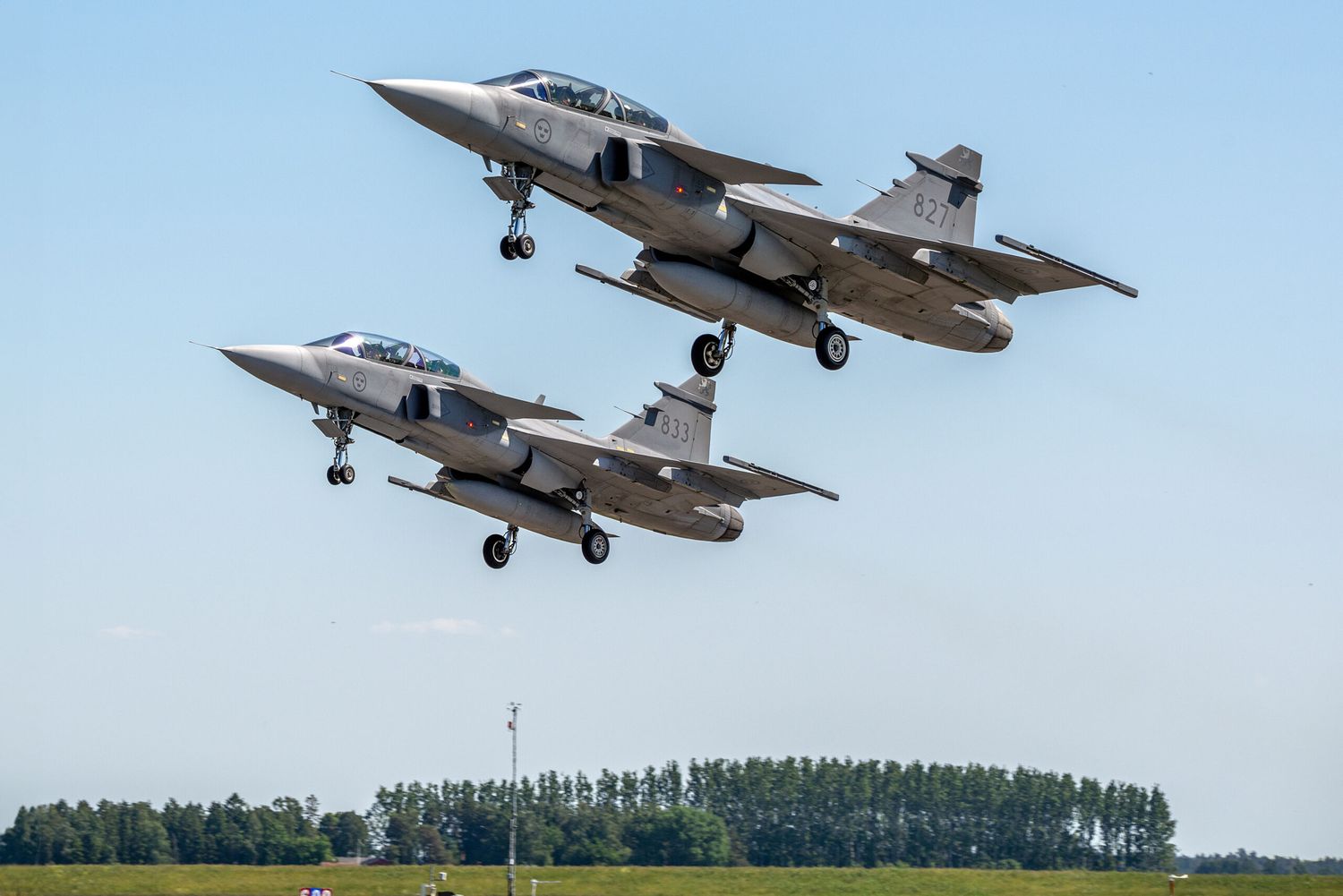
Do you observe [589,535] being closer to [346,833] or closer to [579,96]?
[579,96]

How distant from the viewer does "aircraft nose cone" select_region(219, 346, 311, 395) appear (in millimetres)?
31748

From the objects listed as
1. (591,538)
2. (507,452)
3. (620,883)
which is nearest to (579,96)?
(507,452)

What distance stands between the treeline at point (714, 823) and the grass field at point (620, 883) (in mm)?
19873

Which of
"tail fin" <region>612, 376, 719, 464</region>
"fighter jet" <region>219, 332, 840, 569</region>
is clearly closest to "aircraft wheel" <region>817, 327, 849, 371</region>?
"fighter jet" <region>219, 332, 840, 569</region>

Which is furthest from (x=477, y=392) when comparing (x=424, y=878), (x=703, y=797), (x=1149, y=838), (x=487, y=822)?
(x=1149, y=838)

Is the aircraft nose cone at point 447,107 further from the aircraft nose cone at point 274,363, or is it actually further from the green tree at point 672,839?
the green tree at point 672,839

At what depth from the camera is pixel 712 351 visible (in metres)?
31.5

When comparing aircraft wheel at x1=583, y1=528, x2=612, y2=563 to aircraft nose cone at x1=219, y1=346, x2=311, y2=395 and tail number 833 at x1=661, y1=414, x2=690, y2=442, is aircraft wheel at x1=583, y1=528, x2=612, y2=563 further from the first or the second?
aircraft nose cone at x1=219, y1=346, x2=311, y2=395

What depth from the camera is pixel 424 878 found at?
148 ft

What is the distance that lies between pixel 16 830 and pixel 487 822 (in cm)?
2372

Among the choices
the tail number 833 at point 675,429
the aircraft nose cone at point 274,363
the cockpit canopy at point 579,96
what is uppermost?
the cockpit canopy at point 579,96

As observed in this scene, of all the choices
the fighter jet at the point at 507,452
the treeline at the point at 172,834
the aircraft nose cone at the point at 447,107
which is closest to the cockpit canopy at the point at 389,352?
the fighter jet at the point at 507,452

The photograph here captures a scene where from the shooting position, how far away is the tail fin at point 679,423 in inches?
1613

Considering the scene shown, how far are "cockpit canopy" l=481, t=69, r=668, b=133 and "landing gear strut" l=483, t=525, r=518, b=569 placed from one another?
42.3ft
